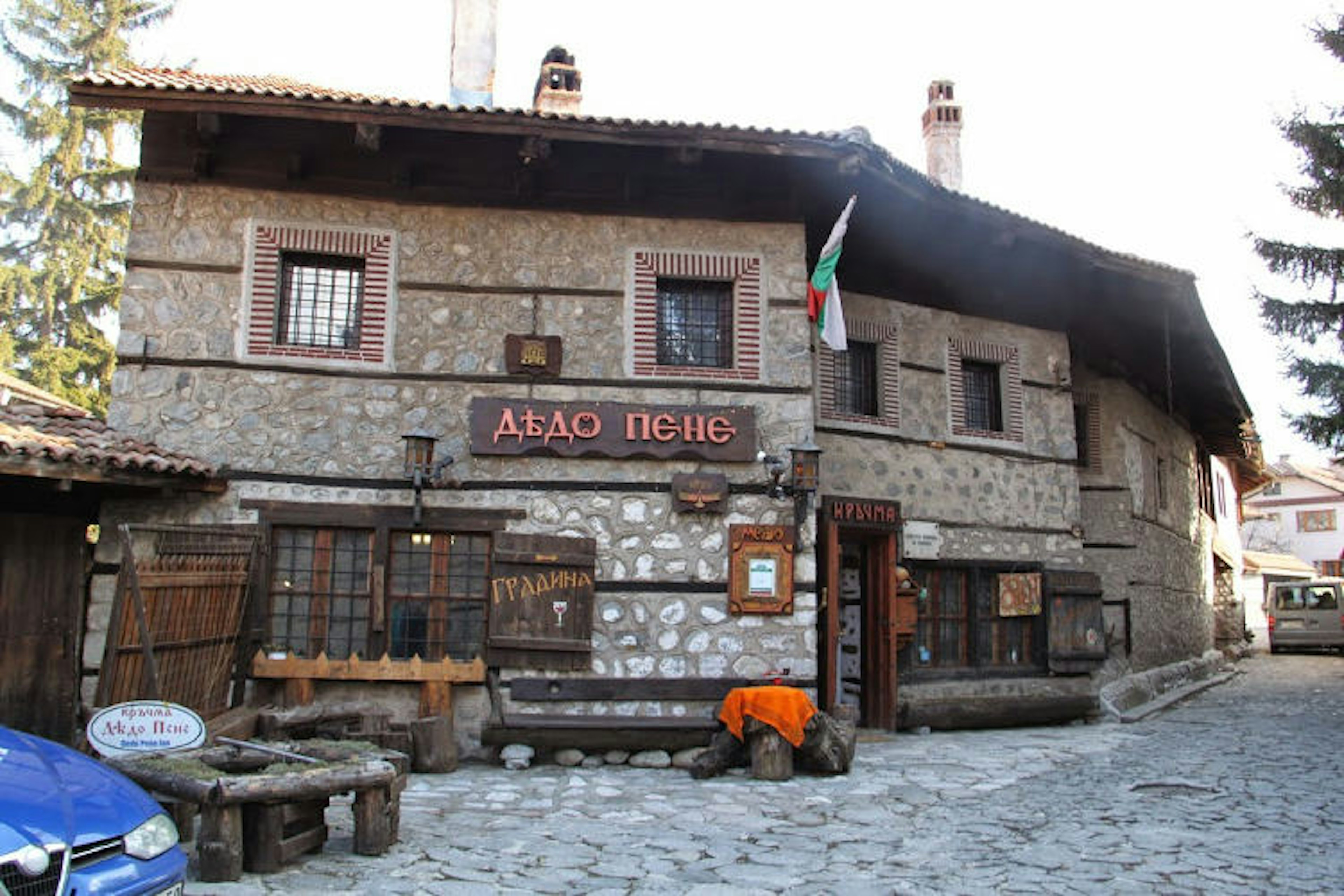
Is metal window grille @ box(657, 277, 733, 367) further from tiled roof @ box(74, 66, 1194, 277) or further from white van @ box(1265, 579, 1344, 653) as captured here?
white van @ box(1265, 579, 1344, 653)

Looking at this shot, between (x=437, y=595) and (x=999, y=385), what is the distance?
7.32 meters

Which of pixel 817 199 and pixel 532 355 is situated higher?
pixel 817 199

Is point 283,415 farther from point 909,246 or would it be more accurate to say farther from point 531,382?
point 909,246

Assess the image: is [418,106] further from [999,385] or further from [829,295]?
[999,385]

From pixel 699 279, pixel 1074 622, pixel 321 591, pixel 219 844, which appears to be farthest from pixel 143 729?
pixel 1074 622

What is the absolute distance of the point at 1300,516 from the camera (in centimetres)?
5119

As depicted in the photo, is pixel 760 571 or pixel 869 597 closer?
pixel 760 571

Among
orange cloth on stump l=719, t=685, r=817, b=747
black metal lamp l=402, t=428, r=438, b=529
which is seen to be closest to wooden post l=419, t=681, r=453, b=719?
black metal lamp l=402, t=428, r=438, b=529

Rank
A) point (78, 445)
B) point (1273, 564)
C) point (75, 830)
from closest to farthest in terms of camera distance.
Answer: point (75, 830), point (78, 445), point (1273, 564)

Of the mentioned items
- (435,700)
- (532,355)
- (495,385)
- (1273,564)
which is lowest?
(435,700)

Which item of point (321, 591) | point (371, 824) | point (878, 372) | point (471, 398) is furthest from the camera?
point (878, 372)

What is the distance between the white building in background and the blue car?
54.4 m

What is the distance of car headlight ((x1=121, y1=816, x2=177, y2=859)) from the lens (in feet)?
12.9

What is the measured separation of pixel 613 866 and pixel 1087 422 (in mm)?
11078
